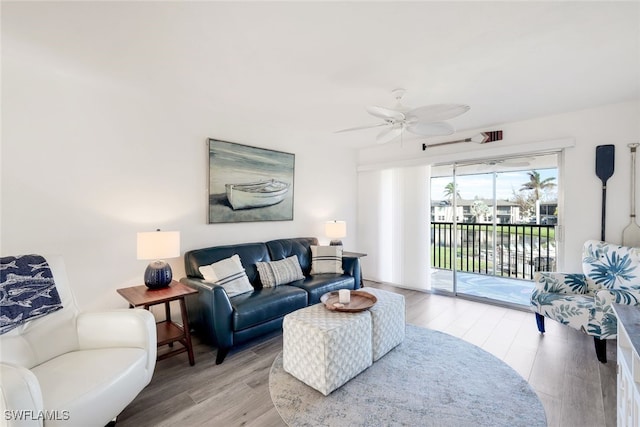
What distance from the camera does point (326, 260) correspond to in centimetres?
377

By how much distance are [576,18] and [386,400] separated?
266 cm

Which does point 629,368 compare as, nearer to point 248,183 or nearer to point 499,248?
point 248,183

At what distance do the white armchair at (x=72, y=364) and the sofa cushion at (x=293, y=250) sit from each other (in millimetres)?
1868

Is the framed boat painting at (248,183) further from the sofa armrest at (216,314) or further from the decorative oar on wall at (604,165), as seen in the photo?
the decorative oar on wall at (604,165)

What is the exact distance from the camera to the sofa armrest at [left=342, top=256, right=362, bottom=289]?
145 inches

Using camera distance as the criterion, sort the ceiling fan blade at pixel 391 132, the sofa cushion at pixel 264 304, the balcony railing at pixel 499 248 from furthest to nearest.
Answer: the balcony railing at pixel 499 248, the ceiling fan blade at pixel 391 132, the sofa cushion at pixel 264 304

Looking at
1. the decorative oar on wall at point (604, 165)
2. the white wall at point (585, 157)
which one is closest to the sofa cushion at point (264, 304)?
the white wall at point (585, 157)

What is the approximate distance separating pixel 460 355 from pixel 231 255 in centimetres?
244

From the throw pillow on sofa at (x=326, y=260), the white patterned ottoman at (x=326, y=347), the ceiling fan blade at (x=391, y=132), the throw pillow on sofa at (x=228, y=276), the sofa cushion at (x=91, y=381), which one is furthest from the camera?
the throw pillow on sofa at (x=326, y=260)

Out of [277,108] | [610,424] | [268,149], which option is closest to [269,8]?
[277,108]

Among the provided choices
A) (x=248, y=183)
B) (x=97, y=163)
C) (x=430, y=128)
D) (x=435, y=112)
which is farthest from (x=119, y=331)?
(x=430, y=128)

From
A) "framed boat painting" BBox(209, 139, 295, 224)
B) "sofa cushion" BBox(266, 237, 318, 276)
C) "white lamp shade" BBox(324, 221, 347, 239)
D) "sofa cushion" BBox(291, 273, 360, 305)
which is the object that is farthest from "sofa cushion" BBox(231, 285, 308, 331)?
"white lamp shade" BBox(324, 221, 347, 239)

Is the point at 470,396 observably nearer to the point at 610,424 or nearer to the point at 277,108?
the point at 610,424

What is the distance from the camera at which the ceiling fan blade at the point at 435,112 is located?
2062mm
